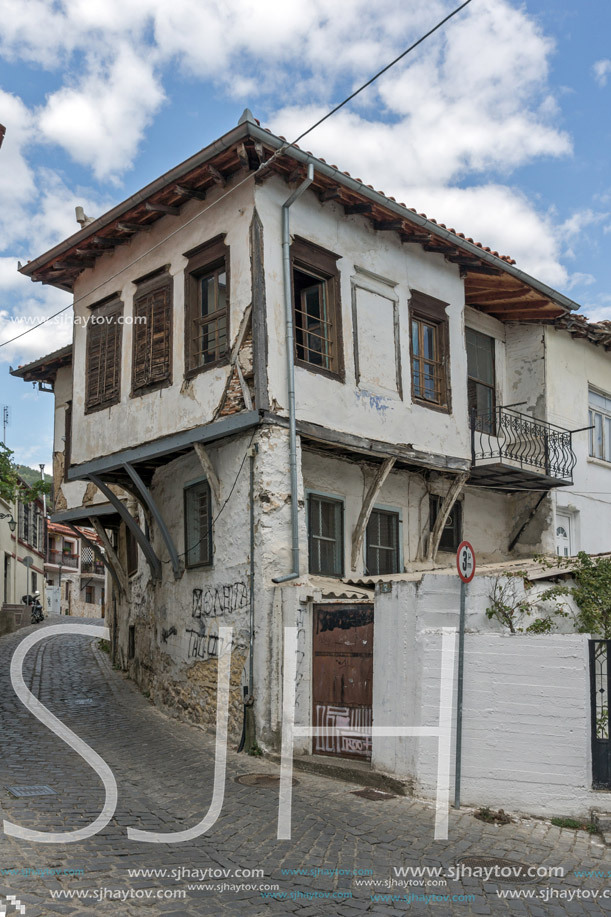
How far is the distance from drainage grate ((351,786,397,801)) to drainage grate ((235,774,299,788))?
0.77 m

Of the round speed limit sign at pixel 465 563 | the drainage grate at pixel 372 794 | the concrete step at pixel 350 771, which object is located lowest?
the drainage grate at pixel 372 794

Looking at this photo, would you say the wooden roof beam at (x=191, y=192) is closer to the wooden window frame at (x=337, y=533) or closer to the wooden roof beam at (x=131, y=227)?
the wooden roof beam at (x=131, y=227)

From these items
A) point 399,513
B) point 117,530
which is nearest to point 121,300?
point 399,513

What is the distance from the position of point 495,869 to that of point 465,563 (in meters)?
2.91

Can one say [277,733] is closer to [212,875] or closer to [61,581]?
[212,875]

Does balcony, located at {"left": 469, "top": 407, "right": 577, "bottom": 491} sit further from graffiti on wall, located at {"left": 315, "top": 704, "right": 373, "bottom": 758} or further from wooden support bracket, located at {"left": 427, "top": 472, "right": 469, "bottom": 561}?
Answer: graffiti on wall, located at {"left": 315, "top": 704, "right": 373, "bottom": 758}

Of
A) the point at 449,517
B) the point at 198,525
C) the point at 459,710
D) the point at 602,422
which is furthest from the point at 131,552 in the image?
the point at 459,710

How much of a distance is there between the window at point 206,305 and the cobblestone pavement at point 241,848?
5.35 m

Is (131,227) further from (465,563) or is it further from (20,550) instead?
(20,550)

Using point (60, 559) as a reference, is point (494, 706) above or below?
below

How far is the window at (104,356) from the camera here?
1427 centimetres

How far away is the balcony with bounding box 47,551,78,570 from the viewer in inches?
2245

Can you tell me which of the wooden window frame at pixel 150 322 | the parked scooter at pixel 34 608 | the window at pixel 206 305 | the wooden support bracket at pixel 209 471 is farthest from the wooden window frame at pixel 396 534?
the parked scooter at pixel 34 608

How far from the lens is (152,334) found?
44.2 ft
